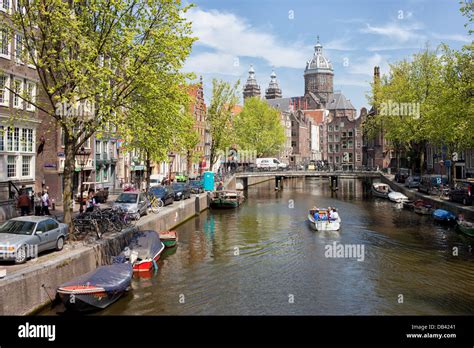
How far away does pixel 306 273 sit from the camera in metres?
23.7

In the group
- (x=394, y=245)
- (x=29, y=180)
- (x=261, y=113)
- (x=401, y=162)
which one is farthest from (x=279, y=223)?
(x=401, y=162)

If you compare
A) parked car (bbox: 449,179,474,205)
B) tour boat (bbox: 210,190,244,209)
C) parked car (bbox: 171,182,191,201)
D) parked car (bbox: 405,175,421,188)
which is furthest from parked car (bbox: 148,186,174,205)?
parked car (bbox: 405,175,421,188)

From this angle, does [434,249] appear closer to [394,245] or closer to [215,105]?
[394,245]

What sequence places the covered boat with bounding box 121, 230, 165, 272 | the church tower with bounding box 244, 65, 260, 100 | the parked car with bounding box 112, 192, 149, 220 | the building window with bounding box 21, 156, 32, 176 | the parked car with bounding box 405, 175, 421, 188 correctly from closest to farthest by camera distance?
the covered boat with bounding box 121, 230, 165, 272
the parked car with bounding box 112, 192, 149, 220
the building window with bounding box 21, 156, 32, 176
the parked car with bounding box 405, 175, 421, 188
the church tower with bounding box 244, 65, 260, 100

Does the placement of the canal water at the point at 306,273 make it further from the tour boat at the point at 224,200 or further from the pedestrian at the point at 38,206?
the tour boat at the point at 224,200

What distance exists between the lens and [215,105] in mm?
65125

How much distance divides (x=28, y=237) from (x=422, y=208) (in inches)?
1501

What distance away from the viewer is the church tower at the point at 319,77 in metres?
192

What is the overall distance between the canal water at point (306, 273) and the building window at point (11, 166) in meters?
12.8

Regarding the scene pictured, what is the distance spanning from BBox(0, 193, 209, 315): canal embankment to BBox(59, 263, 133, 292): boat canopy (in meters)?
0.71

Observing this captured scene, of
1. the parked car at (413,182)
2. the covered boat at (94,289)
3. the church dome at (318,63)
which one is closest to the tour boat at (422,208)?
the parked car at (413,182)

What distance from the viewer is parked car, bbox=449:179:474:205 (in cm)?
3981

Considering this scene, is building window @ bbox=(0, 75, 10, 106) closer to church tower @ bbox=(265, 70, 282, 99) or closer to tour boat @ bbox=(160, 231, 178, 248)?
tour boat @ bbox=(160, 231, 178, 248)

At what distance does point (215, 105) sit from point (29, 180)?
3437 cm
